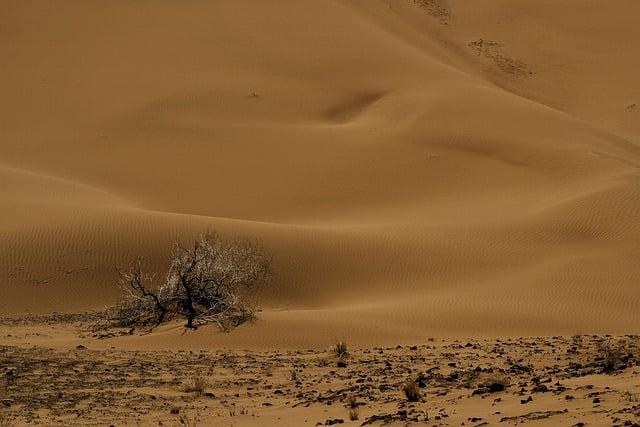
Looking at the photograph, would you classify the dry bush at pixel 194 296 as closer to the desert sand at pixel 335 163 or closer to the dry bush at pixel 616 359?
the desert sand at pixel 335 163

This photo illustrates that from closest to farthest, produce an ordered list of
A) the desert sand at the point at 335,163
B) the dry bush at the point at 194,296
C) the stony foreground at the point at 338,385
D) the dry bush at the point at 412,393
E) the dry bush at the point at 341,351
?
the stony foreground at the point at 338,385, the dry bush at the point at 412,393, the dry bush at the point at 341,351, the dry bush at the point at 194,296, the desert sand at the point at 335,163

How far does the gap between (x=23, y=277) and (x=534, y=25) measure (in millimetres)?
36605

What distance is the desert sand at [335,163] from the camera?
60.4 feet

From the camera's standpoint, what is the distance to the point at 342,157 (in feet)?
101

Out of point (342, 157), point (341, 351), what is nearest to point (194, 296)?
point (341, 351)

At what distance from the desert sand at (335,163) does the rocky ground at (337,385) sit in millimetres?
431

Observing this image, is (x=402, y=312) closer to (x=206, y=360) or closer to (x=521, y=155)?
(x=206, y=360)

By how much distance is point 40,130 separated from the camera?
3328cm

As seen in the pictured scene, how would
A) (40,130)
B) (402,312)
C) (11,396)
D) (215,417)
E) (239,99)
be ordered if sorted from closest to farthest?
(215,417) → (11,396) → (402,312) → (40,130) → (239,99)

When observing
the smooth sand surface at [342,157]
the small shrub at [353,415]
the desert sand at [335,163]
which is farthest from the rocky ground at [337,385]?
the smooth sand surface at [342,157]

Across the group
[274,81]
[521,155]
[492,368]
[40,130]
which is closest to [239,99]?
[274,81]

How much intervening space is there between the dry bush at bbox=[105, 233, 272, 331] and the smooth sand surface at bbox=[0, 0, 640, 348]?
74 cm

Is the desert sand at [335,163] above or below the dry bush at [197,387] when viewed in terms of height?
above

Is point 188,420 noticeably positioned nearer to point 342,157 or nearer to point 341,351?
point 341,351
